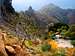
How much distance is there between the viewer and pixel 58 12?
85.3ft

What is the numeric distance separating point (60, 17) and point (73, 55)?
14875 mm

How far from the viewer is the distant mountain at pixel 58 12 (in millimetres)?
23359

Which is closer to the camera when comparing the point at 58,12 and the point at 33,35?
the point at 33,35

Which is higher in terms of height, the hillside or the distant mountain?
the distant mountain

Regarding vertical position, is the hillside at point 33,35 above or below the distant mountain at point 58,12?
below

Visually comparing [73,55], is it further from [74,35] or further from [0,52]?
[74,35]

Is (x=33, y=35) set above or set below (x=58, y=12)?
below

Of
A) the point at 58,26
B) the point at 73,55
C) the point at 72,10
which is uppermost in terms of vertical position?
the point at 72,10

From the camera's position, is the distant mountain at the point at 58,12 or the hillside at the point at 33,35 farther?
the distant mountain at the point at 58,12

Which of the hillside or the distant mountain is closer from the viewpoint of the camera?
the hillside

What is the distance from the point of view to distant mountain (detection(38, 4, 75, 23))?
23.4 meters

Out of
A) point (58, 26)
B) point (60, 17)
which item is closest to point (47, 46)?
point (58, 26)

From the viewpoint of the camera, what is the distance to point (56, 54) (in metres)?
9.10

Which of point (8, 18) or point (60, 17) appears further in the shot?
point (60, 17)
